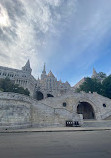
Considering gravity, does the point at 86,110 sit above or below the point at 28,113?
below

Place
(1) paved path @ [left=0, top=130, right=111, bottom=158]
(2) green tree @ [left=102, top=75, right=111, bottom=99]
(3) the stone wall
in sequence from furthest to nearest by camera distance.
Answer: (2) green tree @ [left=102, top=75, right=111, bottom=99] → (3) the stone wall → (1) paved path @ [left=0, top=130, right=111, bottom=158]

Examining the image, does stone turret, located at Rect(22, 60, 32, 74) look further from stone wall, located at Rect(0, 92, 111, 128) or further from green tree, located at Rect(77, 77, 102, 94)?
stone wall, located at Rect(0, 92, 111, 128)

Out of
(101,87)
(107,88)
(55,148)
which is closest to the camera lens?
(55,148)

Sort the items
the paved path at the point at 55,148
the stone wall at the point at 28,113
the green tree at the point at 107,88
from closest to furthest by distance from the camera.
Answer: the paved path at the point at 55,148 → the stone wall at the point at 28,113 → the green tree at the point at 107,88

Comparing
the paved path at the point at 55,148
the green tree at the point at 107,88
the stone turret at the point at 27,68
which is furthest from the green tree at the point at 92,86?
the stone turret at the point at 27,68

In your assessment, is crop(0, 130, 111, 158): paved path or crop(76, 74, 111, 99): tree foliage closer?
crop(0, 130, 111, 158): paved path

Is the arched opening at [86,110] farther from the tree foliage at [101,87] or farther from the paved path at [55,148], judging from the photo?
the paved path at [55,148]

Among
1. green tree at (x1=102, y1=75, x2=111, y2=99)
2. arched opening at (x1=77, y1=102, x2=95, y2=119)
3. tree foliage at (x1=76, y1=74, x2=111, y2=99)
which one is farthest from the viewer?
tree foliage at (x1=76, y1=74, x2=111, y2=99)

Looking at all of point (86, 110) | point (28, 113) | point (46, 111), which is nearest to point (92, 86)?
point (86, 110)

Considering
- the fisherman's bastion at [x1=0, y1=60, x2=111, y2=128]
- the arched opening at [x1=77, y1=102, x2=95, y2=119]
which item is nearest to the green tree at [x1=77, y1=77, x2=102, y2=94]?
the arched opening at [x1=77, y1=102, x2=95, y2=119]

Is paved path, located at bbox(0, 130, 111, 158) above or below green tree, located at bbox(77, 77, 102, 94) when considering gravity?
below

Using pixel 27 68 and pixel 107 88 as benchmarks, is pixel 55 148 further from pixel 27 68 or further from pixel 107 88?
pixel 27 68

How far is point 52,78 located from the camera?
68.8 metres

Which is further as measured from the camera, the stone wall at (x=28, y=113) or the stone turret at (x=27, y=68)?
the stone turret at (x=27, y=68)
